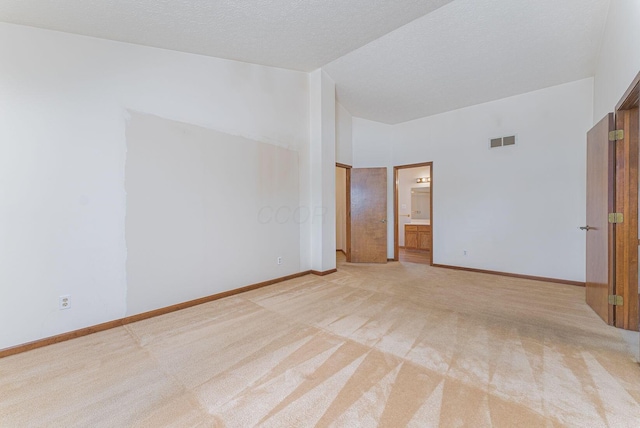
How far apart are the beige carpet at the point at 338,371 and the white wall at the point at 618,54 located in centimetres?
225

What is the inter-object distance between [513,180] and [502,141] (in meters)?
0.69

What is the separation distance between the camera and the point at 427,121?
5336 mm

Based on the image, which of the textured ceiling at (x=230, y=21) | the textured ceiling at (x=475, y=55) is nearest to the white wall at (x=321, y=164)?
the textured ceiling at (x=475, y=55)

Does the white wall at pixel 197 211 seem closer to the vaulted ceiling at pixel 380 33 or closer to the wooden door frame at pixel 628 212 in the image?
the vaulted ceiling at pixel 380 33

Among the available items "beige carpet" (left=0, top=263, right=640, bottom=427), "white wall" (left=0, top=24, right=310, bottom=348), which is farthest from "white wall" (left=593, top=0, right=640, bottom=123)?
"white wall" (left=0, top=24, right=310, bottom=348)

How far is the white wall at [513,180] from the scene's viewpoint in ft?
12.7

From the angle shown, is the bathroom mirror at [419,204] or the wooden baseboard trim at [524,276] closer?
the wooden baseboard trim at [524,276]

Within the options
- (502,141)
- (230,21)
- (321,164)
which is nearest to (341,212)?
(321,164)

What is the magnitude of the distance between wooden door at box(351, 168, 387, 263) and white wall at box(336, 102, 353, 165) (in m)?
0.36

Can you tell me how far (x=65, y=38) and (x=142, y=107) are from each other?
729mm

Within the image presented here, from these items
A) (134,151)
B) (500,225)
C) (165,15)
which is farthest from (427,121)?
(134,151)

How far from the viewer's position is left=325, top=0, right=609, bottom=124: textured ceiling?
267 cm

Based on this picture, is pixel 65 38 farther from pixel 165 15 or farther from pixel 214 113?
pixel 214 113

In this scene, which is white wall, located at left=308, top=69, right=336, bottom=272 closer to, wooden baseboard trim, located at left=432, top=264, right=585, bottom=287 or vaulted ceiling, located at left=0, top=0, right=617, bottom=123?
vaulted ceiling, located at left=0, top=0, right=617, bottom=123
